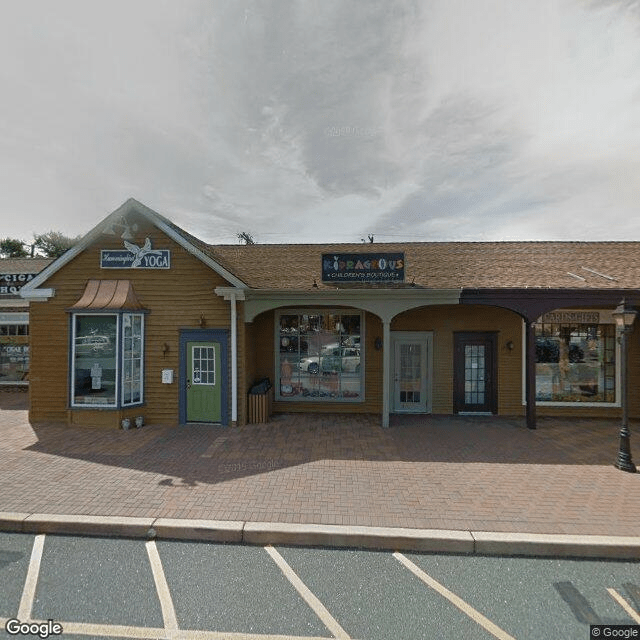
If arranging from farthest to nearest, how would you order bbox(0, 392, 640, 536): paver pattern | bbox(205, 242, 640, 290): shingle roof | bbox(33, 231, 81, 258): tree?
bbox(33, 231, 81, 258): tree < bbox(205, 242, 640, 290): shingle roof < bbox(0, 392, 640, 536): paver pattern

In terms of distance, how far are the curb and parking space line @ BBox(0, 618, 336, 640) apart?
1217 millimetres

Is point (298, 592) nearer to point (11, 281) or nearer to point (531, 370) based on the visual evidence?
point (531, 370)

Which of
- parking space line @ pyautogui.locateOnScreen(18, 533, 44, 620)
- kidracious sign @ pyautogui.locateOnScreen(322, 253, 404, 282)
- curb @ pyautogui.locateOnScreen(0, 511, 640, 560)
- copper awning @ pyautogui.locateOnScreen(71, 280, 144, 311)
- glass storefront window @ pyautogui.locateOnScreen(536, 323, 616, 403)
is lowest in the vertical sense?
parking space line @ pyautogui.locateOnScreen(18, 533, 44, 620)

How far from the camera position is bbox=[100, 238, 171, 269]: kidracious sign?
8.91m

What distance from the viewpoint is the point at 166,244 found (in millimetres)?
8922

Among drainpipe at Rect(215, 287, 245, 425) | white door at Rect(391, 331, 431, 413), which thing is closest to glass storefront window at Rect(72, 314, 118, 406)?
drainpipe at Rect(215, 287, 245, 425)

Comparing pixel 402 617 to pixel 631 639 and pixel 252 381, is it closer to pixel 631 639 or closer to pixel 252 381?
pixel 631 639

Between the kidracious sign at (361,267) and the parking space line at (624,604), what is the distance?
6.85 metres

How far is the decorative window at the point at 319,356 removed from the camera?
10320 mm

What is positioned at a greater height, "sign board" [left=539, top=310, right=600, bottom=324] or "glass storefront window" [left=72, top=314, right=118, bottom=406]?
"sign board" [left=539, top=310, right=600, bottom=324]

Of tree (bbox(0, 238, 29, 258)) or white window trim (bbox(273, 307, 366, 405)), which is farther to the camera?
tree (bbox(0, 238, 29, 258))

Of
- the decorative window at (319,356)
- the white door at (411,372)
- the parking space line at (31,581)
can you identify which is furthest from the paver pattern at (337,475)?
the decorative window at (319,356)

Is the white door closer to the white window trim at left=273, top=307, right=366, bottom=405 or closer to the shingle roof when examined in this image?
the white window trim at left=273, top=307, right=366, bottom=405

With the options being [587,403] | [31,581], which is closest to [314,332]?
[31,581]
